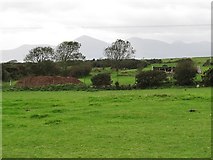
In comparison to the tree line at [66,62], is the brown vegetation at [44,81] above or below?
below

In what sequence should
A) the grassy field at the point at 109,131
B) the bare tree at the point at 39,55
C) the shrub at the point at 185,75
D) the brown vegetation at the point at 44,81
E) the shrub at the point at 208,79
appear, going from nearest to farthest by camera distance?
the grassy field at the point at 109,131
the shrub at the point at 208,79
the shrub at the point at 185,75
the brown vegetation at the point at 44,81
the bare tree at the point at 39,55

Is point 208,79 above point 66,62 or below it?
below

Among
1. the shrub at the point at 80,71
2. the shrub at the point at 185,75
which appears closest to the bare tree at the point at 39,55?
the shrub at the point at 80,71

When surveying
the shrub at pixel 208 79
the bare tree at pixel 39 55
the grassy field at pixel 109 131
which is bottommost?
the grassy field at pixel 109 131

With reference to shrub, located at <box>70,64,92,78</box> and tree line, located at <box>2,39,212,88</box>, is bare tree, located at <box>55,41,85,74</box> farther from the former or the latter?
shrub, located at <box>70,64,92,78</box>

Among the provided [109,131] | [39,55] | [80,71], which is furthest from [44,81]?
[109,131]

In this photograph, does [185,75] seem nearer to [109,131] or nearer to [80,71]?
[80,71]

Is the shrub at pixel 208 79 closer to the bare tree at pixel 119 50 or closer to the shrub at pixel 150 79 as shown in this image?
the shrub at pixel 150 79

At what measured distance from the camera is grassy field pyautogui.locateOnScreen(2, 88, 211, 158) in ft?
44.4

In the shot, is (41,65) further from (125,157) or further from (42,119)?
(125,157)

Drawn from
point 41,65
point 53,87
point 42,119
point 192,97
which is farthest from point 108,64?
point 42,119

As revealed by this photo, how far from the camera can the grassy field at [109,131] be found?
533 inches

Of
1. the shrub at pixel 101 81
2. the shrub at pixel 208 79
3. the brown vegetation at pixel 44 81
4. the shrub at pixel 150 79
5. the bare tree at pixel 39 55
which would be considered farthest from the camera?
the bare tree at pixel 39 55

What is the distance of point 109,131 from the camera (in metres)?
17.9
